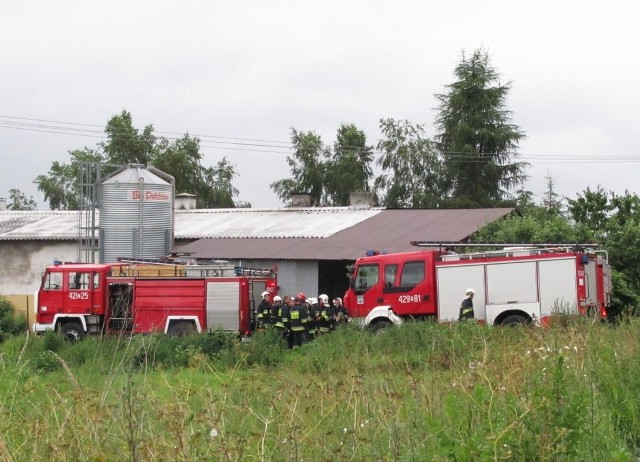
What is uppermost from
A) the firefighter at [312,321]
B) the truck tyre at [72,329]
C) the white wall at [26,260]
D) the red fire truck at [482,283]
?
the white wall at [26,260]

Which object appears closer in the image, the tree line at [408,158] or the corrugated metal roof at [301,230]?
the corrugated metal roof at [301,230]

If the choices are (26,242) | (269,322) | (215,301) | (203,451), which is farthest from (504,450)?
(26,242)

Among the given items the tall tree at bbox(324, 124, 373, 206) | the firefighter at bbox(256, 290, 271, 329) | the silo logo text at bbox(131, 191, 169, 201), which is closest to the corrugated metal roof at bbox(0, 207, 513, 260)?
the silo logo text at bbox(131, 191, 169, 201)

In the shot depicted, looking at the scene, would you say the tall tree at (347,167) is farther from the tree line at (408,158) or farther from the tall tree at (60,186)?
the tall tree at (60,186)

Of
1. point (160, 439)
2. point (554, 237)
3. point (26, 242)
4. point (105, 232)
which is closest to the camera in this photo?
point (160, 439)

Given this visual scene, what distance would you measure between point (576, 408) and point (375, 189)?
2135 inches

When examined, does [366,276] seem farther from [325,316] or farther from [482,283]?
[482,283]

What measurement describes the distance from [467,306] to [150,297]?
348 inches

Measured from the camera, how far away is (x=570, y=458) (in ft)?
17.7

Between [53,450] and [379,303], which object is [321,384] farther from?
[379,303]

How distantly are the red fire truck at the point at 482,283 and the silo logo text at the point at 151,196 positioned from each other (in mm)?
13084

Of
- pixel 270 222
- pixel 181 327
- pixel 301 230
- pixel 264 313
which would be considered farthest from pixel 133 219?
pixel 264 313

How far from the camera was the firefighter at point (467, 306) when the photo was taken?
19.3 m

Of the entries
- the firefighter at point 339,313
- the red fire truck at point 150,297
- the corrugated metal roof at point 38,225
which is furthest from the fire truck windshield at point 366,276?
the corrugated metal roof at point 38,225
